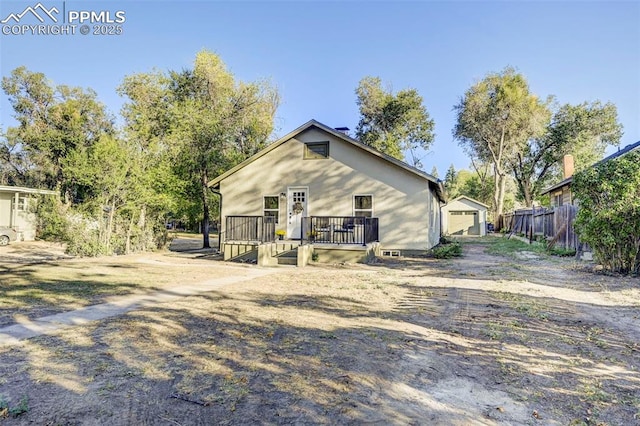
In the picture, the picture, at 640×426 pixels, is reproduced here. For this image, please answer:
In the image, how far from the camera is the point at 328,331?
4727 millimetres

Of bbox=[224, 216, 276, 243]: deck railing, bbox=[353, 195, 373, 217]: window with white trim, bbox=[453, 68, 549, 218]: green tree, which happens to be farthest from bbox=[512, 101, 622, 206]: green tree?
bbox=[224, 216, 276, 243]: deck railing

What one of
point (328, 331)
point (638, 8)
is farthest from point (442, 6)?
point (328, 331)

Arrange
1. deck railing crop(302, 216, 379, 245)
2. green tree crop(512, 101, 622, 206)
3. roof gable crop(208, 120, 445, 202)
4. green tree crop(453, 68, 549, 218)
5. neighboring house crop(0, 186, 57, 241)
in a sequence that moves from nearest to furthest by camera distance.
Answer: deck railing crop(302, 216, 379, 245) → roof gable crop(208, 120, 445, 202) → neighboring house crop(0, 186, 57, 241) → green tree crop(453, 68, 549, 218) → green tree crop(512, 101, 622, 206)

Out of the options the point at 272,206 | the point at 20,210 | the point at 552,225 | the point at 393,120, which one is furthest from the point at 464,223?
the point at 20,210

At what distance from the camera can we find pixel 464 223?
31594mm

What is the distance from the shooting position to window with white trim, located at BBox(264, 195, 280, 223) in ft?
51.2

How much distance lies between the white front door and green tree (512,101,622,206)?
90.3 feet

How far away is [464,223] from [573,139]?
13.1 m

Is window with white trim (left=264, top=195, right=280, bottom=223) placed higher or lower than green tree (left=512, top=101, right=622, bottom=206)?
lower

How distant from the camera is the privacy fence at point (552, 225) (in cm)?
1367

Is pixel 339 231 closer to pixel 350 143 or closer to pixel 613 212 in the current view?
pixel 350 143

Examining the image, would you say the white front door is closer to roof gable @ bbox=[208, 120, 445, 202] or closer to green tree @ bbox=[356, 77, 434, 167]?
roof gable @ bbox=[208, 120, 445, 202]

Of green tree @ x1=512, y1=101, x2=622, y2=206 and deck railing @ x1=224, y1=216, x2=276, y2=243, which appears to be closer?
deck railing @ x1=224, y1=216, x2=276, y2=243

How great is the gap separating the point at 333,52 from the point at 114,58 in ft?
35.1
